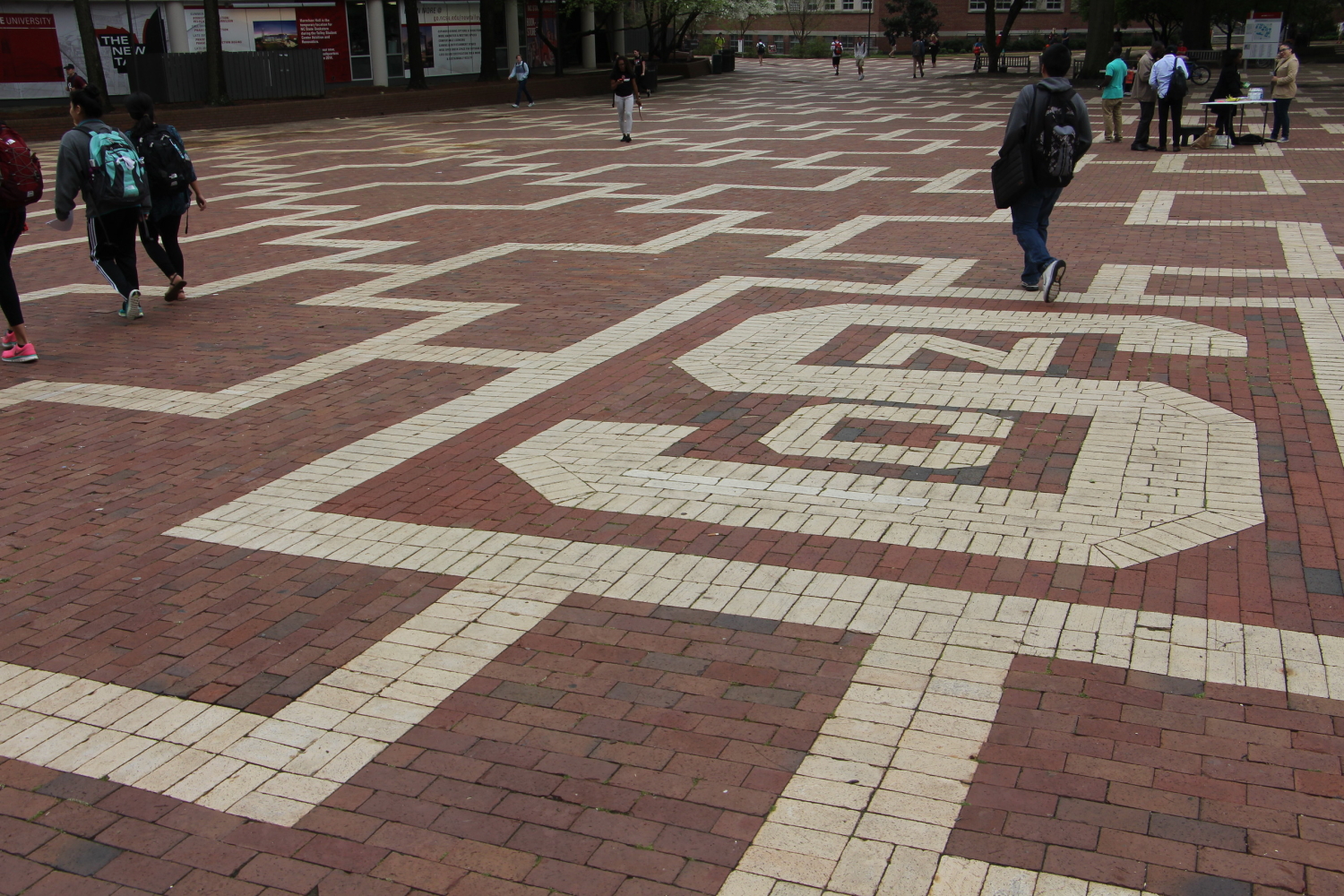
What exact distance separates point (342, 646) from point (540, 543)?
1.16m

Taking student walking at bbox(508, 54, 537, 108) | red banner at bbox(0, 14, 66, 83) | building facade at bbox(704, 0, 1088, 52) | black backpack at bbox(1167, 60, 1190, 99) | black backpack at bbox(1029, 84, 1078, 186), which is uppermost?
building facade at bbox(704, 0, 1088, 52)

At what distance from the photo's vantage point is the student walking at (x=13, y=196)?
8.46m

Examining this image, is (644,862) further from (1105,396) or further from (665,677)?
(1105,396)

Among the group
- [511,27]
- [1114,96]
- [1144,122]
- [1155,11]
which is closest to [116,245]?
[1144,122]

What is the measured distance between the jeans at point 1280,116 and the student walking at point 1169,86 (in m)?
1.77

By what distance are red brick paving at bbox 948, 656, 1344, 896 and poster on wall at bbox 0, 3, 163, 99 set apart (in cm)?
3501

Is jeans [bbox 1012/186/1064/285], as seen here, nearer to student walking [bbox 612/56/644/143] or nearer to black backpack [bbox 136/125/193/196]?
black backpack [bbox 136/125/193/196]

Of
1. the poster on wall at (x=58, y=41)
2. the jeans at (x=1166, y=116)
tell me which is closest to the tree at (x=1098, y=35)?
the jeans at (x=1166, y=116)

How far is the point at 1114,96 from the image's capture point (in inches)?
845

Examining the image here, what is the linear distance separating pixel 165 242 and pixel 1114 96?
16.8 meters

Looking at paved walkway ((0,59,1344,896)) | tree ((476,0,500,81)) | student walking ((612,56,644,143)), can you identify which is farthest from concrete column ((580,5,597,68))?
paved walkway ((0,59,1344,896))

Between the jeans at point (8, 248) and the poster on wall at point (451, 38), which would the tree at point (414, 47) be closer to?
the poster on wall at point (451, 38)

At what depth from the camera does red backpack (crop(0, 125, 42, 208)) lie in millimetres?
8422

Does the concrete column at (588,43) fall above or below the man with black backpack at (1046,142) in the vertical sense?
above
